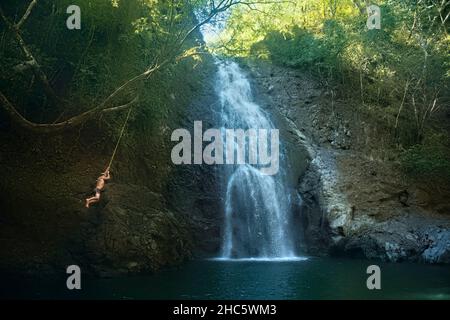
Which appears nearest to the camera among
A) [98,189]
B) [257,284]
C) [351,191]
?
[257,284]

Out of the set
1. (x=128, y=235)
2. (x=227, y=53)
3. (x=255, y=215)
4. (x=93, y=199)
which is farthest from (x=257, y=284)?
(x=227, y=53)

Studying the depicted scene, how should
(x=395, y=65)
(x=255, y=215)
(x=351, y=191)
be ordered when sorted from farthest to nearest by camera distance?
1. (x=395, y=65)
2. (x=351, y=191)
3. (x=255, y=215)

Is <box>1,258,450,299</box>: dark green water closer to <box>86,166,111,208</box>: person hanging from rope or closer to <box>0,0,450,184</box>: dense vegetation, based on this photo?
<box>86,166,111,208</box>: person hanging from rope

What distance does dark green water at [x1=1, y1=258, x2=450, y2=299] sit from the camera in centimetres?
784

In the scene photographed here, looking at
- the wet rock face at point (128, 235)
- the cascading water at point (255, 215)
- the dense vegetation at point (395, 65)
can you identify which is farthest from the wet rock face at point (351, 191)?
the wet rock face at point (128, 235)

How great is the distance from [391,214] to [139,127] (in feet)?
24.7

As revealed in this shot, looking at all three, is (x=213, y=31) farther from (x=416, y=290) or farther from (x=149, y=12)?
(x=416, y=290)

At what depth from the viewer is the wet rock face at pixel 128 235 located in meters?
9.13

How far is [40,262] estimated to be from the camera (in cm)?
899

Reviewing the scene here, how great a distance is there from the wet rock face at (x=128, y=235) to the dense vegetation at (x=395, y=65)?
796cm

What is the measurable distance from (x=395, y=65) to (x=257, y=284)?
11428 mm

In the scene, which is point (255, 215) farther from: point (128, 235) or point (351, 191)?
point (128, 235)

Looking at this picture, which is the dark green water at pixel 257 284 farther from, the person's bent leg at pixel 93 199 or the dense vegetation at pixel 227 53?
the dense vegetation at pixel 227 53

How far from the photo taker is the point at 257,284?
346 inches
